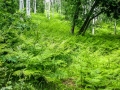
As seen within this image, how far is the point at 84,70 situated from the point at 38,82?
4.36 ft

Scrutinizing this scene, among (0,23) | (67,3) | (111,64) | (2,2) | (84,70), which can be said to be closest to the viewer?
(84,70)

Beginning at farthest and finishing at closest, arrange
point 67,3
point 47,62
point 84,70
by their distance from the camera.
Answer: point 67,3, point 47,62, point 84,70

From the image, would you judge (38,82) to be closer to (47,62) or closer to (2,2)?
(47,62)

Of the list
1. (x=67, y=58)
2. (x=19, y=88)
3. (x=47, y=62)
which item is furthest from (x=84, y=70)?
(x=67, y=58)

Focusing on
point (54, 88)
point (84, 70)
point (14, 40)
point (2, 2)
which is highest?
point (2, 2)

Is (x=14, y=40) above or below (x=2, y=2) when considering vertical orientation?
below

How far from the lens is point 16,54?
698 centimetres

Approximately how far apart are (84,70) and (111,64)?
1539 millimetres

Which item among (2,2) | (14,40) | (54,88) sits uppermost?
(2,2)

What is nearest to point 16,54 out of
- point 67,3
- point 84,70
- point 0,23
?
point 84,70

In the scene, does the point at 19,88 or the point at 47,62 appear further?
the point at 47,62

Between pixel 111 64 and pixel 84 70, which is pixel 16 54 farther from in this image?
pixel 111 64

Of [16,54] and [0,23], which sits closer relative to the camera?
[16,54]

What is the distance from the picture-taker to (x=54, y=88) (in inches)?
242
